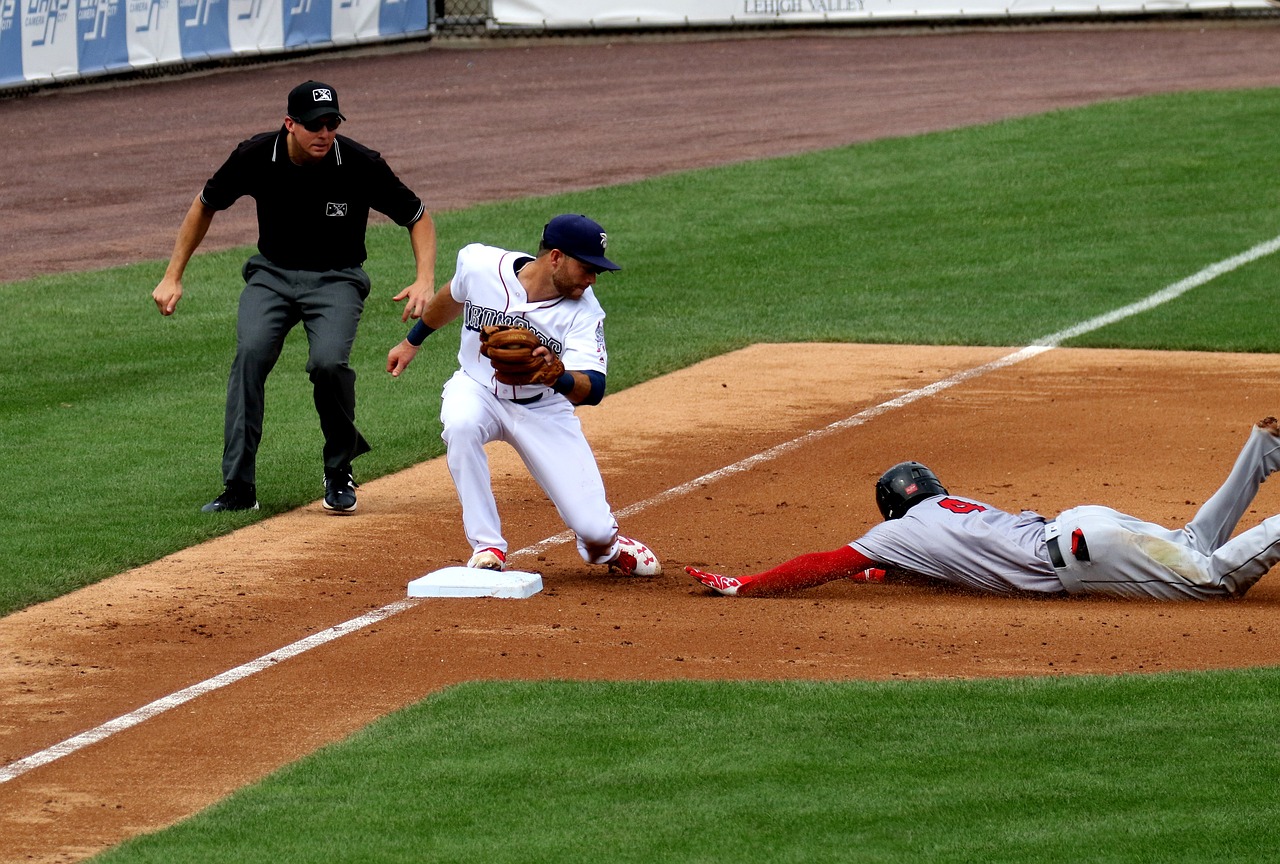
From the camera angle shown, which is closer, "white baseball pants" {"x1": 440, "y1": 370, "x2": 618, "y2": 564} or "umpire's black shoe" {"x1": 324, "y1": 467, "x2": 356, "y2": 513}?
"white baseball pants" {"x1": 440, "y1": 370, "x2": 618, "y2": 564}

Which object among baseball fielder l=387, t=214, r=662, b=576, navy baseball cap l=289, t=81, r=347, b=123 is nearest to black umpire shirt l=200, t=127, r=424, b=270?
navy baseball cap l=289, t=81, r=347, b=123

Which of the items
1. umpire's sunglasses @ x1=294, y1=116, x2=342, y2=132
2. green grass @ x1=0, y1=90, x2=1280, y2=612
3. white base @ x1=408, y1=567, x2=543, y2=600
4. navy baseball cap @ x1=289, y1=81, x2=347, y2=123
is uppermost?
navy baseball cap @ x1=289, y1=81, x2=347, y2=123

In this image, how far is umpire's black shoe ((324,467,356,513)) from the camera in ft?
29.6

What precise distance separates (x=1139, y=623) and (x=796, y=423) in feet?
14.0

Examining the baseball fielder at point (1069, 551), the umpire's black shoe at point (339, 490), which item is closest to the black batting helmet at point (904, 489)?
the baseball fielder at point (1069, 551)

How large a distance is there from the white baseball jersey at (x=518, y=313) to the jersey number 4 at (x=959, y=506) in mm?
1477

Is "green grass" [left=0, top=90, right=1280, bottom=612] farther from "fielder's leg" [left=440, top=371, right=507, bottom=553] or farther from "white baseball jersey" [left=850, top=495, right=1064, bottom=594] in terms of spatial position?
"white baseball jersey" [left=850, top=495, right=1064, bottom=594]

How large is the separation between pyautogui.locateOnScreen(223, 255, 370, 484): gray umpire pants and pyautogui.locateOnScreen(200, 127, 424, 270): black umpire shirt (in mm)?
114

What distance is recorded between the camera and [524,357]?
6984 millimetres

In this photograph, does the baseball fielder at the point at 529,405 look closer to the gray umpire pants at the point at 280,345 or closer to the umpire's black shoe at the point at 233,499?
the gray umpire pants at the point at 280,345

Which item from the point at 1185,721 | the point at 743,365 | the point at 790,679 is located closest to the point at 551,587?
the point at 790,679

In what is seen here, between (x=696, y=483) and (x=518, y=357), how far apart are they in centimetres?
280

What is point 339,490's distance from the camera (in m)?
9.03

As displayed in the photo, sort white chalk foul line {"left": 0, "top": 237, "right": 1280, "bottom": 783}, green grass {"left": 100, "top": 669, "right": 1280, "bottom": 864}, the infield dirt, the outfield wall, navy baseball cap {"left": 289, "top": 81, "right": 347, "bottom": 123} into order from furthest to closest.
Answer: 1. the outfield wall
2. navy baseball cap {"left": 289, "top": 81, "right": 347, "bottom": 123}
3. the infield dirt
4. white chalk foul line {"left": 0, "top": 237, "right": 1280, "bottom": 783}
5. green grass {"left": 100, "top": 669, "right": 1280, "bottom": 864}
